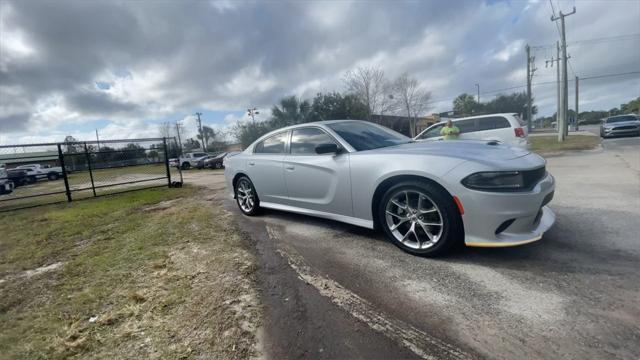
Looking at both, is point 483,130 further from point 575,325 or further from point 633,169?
point 575,325

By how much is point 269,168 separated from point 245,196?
3.12 feet

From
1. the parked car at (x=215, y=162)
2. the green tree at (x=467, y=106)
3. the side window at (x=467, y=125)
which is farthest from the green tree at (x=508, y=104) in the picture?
the side window at (x=467, y=125)

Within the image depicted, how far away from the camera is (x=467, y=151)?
2871mm

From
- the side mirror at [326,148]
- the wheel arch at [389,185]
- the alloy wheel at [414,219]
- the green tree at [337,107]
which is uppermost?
the green tree at [337,107]

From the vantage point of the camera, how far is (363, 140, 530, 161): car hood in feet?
8.91

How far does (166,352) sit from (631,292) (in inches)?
124

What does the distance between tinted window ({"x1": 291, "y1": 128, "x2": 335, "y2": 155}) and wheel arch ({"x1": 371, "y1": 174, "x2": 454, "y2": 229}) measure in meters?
0.92

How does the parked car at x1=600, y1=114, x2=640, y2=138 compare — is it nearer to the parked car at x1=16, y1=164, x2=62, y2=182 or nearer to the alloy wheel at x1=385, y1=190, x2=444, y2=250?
the alloy wheel at x1=385, y1=190, x2=444, y2=250

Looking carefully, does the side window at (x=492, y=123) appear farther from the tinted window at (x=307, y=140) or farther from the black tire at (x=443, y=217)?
the black tire at (x=443, y=217)

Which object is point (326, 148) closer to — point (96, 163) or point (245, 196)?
point (245, 196)

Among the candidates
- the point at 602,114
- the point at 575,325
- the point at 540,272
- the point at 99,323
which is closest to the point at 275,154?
the point at 99,323

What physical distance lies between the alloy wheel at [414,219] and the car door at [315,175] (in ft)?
1.76

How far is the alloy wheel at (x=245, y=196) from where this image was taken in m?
4.93

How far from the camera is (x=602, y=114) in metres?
72.4
